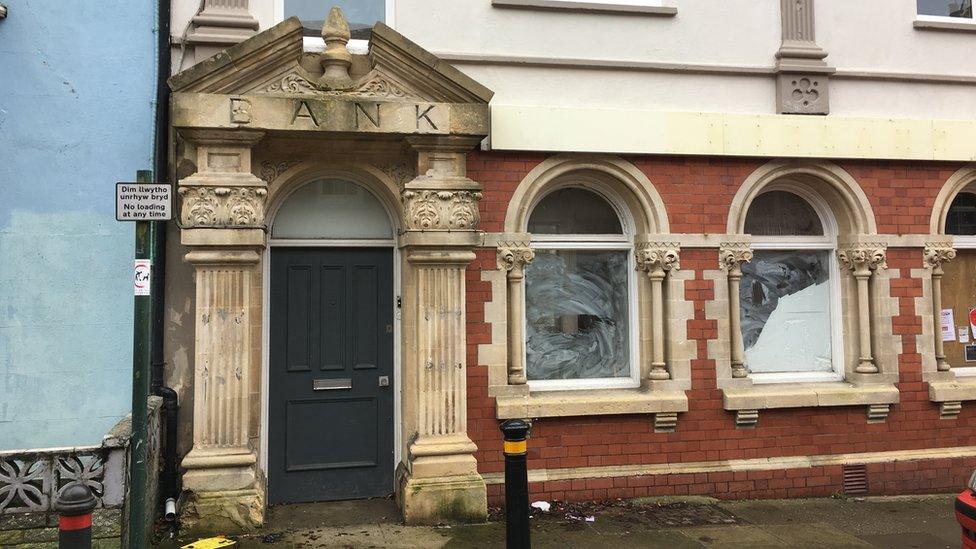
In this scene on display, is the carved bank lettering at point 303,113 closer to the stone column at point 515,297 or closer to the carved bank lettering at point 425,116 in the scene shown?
the carved bank lettering at point 425,116

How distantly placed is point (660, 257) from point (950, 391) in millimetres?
3392

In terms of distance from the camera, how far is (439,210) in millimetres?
6129

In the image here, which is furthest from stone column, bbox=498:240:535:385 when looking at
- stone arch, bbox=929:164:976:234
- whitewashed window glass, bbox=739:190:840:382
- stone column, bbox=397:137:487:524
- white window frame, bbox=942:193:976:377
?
white window frame, bbox=942:193:976:377

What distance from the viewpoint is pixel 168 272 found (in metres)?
6.12

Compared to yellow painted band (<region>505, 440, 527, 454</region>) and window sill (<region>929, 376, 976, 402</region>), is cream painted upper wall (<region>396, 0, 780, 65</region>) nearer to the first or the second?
window sill (<region>929, 376, 976, 402</region>)

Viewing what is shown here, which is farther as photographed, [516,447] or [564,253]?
[564,253]

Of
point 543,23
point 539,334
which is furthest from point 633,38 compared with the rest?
point 539,334

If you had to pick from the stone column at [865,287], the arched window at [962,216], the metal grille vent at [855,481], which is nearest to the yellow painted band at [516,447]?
the metal grille vent at [855,481]

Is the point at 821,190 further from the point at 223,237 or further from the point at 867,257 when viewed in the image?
the point at 223,237

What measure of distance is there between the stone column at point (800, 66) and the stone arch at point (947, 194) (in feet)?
5.19

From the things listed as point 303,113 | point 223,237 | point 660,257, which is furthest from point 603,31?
point 223,237

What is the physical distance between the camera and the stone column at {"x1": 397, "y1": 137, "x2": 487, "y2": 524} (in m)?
6.04

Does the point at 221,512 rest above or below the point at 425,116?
below

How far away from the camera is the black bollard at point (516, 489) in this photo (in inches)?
168
